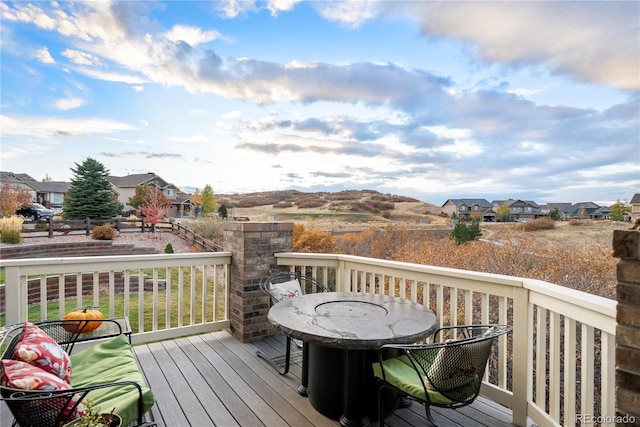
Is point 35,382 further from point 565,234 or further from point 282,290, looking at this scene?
point 565,234

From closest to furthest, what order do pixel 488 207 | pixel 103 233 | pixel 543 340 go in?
pixel 543 340
pixel 488 207
pixel 103 233

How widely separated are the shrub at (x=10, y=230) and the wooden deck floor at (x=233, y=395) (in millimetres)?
11474

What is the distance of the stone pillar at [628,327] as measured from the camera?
1095mm

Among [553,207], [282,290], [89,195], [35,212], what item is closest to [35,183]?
[35,212]

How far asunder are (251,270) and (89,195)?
16926mm

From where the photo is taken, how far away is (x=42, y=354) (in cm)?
173

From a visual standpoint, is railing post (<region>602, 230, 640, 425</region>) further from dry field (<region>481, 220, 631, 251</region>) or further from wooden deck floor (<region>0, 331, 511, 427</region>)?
dry field (<region>481, 220, 631, 251</region>)

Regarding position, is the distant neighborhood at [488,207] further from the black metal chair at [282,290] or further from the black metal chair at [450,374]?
the black metal chair at [282,290]

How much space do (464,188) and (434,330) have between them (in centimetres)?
586

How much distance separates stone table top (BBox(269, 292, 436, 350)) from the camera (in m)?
1.91

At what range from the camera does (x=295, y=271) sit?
3947 mm

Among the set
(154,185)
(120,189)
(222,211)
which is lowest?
(222,211)

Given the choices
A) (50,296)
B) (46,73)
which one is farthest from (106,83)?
(50,296)

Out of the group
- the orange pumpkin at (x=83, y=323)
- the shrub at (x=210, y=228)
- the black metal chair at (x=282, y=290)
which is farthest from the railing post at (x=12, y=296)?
the shrub at (x=210, y=228)
